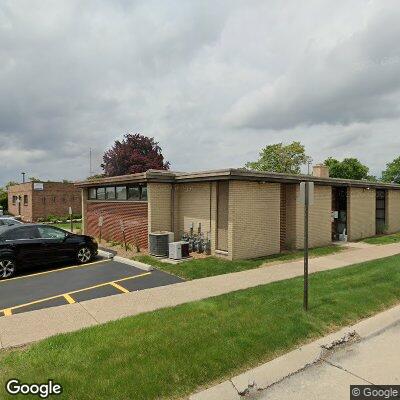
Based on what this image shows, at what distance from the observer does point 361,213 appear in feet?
62.0

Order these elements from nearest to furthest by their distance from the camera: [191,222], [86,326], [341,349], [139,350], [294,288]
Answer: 1. [139,350]
2. [341,349]
3. [86,326]
4. [294,288]
5. [191,222]

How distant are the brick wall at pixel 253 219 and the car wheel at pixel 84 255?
4.87m

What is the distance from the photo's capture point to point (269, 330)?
575 centimetres

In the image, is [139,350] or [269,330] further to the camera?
[269,330]

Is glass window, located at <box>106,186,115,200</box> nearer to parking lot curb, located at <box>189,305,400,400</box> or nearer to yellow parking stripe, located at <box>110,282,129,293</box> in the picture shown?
yellow parking stripe, located at <box>110,282,129,293</box>

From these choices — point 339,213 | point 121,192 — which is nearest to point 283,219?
point 339,213

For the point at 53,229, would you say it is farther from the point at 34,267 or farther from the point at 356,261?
the point at 356,261

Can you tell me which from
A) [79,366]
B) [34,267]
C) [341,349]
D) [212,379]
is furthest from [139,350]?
[34,267]

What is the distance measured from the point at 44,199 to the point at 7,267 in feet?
90.3

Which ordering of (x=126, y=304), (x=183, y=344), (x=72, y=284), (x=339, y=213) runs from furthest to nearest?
1. (x=339, y=213)
2. (x=72, y=284)
3. (x=126, y=304)
4. (x=183, y=344)

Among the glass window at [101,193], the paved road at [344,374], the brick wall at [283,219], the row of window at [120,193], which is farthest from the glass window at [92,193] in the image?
the paved road at [344,374]

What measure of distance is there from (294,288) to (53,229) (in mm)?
8049

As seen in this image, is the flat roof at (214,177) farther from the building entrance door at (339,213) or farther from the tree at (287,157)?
the tree at (287,157)

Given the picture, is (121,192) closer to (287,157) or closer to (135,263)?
(135,263)
